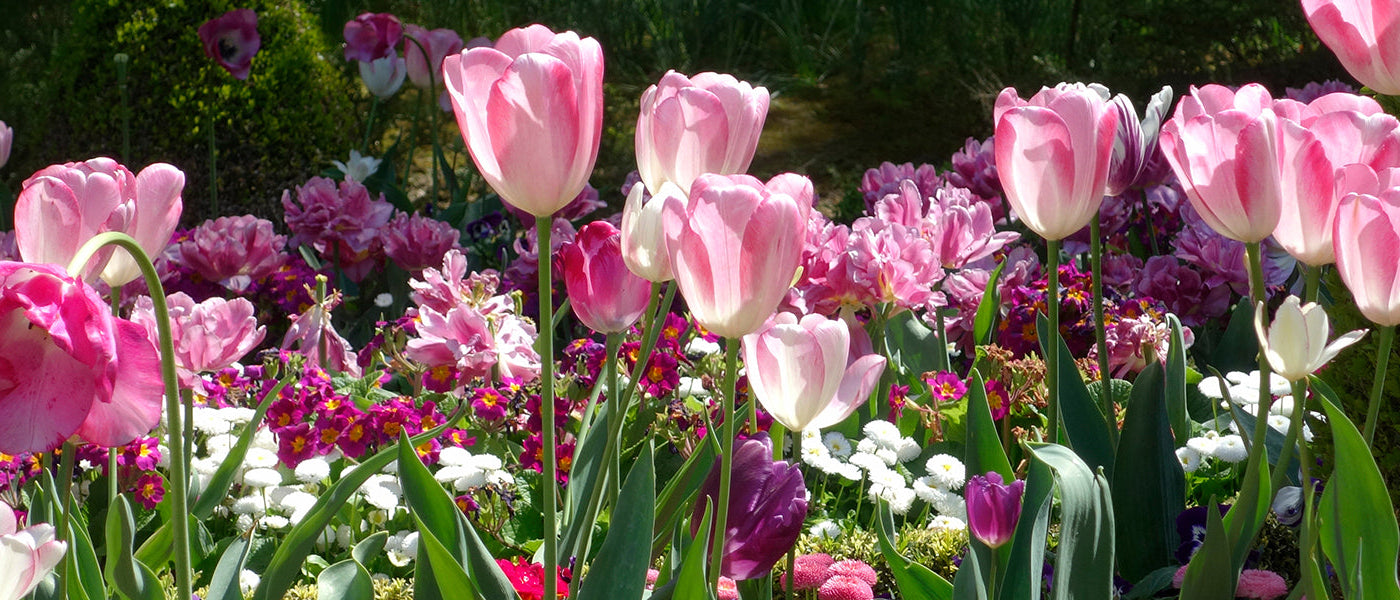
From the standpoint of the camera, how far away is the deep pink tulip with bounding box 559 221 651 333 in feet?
4.24

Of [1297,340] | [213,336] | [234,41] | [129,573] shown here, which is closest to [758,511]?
[1297,340]

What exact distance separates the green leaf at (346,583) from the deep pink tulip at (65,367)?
55 centimetres

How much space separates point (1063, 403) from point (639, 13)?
7.17m

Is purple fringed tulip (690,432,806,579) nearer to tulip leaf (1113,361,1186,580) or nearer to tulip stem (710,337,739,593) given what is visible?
tulip stem (710,337,739,593)

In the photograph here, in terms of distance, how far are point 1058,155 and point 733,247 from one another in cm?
41

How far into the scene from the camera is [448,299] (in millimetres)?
2379

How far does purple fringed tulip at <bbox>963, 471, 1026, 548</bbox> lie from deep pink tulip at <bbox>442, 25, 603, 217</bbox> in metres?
0.45

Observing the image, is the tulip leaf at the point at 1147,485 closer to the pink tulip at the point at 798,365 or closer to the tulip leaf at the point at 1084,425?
the tulip leaf at the point at 1084,425

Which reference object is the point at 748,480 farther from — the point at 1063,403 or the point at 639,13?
the point at 639,13

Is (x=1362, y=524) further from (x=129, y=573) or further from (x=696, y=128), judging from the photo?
(x=129, y=573)

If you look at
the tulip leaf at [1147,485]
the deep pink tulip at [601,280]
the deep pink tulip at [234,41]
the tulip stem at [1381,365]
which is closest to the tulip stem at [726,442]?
the deep pink tulip at [601,280]

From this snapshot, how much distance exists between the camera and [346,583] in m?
1.43

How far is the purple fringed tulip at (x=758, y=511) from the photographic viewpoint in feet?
3.91

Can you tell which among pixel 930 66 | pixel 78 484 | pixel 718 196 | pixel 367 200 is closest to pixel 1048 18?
pixel 930 66
